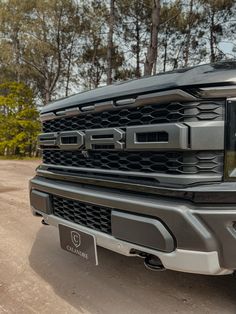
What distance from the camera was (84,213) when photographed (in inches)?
82.7

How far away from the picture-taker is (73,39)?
20656mm

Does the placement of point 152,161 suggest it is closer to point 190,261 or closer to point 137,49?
point 190,261

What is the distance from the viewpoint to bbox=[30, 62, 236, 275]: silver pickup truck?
58.6 inches

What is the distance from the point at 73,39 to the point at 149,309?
20.9 m

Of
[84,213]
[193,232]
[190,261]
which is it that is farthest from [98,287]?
[193,232]

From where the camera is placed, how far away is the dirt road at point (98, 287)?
6.71ft

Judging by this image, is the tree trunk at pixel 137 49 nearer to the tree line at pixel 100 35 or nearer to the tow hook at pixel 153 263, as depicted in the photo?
the tree line at pixel 100 35

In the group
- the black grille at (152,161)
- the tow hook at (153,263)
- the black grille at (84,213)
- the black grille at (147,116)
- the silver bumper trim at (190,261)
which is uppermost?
the black grille at (147,116)

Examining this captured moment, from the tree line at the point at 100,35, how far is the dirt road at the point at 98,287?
47.8 feet

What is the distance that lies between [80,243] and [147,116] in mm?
960

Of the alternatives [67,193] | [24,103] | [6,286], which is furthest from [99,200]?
[24,103]

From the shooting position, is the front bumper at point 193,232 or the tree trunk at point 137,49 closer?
the front bumper at point 193,232

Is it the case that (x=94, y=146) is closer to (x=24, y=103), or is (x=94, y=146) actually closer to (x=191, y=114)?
(x=191, y=114)

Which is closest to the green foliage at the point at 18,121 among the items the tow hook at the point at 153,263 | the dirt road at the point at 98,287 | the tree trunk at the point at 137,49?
the tree trunk at the point at 137,49
